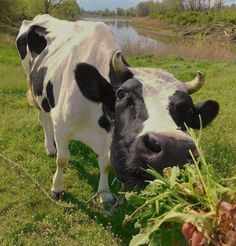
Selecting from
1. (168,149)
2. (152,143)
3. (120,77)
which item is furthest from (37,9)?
(168,149)

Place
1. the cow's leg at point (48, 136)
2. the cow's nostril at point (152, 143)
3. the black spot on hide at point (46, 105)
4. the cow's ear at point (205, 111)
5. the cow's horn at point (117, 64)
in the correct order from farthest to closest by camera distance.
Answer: the cow's leg at point (48, 136) < the black spot on hide at point (46, 105) < the cow's horn at point (117, 64) < the cow's ear at point (205, 111) < the cow's nostril at point (152, 143)

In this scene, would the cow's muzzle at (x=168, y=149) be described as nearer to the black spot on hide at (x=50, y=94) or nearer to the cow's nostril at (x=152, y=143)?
the cow's nostril at (x=152, y=143)

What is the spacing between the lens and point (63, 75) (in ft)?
18.9

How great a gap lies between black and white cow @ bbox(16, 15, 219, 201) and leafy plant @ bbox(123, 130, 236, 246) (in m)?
0.87

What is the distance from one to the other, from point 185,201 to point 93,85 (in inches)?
109

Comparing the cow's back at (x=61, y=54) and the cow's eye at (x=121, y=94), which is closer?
the cow's eye at (x=121, y=94)

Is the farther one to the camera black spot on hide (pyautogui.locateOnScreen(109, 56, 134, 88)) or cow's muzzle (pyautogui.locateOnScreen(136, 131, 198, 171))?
→ black spot on hide (pyautogui.locateOnScreen(109, 56, 134, 88))

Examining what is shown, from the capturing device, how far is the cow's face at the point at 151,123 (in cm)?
353

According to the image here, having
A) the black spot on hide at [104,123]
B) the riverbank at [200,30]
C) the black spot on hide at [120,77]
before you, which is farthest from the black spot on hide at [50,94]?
the riverbank at [200,30]

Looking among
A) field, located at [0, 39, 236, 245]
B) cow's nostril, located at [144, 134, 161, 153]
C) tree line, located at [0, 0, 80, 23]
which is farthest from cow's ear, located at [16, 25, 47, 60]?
tree line, located at [0, 0, 80, 23]

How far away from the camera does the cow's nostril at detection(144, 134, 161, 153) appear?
→ 3580 mm

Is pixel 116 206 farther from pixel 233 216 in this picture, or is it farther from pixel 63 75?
pixel 233 216

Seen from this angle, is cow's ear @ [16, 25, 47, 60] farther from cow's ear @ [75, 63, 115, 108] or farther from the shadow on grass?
cow's ear @ [75, 63, 115, 108]

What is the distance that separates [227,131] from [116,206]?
3.59 m
